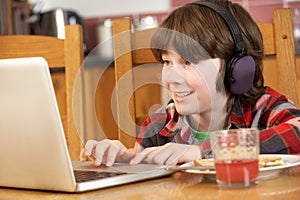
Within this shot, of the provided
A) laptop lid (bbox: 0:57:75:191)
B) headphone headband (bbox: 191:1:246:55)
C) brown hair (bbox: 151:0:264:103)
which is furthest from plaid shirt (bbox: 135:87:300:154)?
laptop lid (bbox: 0:57:75:191)

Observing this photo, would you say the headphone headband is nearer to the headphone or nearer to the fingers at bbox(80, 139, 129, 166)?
the headphone

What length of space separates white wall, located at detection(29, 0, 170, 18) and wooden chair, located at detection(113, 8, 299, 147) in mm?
2425

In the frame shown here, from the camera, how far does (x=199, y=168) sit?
1.03m

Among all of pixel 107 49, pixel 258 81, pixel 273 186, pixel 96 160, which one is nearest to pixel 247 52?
pixel 258 81

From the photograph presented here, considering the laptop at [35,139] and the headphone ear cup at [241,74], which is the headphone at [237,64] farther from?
the laptop at [35,139]

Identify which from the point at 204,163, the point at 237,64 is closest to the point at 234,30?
the point at 237,64

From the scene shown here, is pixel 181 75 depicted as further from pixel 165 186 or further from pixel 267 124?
pixel 165 186

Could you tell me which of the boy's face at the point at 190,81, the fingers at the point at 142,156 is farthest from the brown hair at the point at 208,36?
the fingers at the point at 142,156

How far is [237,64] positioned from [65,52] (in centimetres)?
54

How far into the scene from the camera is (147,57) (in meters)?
1.67

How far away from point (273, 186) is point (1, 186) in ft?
1.41

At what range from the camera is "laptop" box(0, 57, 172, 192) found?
0.91m

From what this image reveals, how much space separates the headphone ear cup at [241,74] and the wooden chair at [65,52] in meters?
0.47

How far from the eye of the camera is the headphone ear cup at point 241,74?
1340 mm
